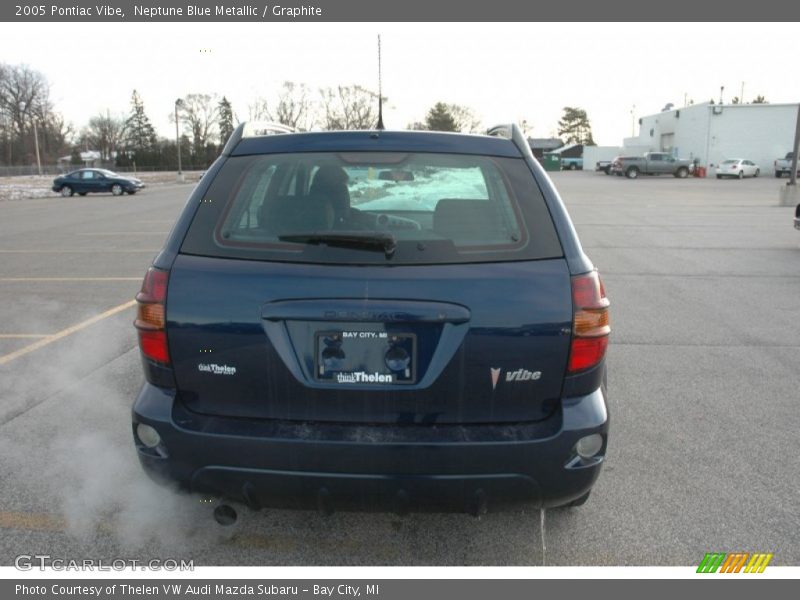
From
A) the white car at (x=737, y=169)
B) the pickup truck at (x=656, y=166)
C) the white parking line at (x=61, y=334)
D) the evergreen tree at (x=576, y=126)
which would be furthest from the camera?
the evergreen tree at (x=576, y=126)

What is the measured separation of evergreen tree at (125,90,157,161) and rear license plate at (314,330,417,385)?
108313 millimetres

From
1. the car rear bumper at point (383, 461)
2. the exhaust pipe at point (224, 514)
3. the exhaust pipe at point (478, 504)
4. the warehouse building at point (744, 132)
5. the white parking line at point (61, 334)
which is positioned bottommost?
the white parking line at point (61, 334)

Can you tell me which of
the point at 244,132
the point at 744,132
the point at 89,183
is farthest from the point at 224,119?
the point at 244,132

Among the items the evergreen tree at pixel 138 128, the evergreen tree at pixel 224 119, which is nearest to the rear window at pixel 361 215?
the evergreen tree at pixel 224 119

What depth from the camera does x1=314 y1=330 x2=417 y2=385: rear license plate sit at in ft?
7.66

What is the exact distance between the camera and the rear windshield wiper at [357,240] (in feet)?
7.89

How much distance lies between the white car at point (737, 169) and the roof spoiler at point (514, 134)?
47.9m

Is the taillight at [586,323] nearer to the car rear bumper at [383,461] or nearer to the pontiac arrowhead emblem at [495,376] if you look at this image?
the car rear bumper at [383,461]

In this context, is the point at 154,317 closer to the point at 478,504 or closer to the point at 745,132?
the point at 478,504

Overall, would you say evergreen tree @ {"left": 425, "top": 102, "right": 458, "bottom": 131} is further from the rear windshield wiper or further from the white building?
the rear windshield wiper

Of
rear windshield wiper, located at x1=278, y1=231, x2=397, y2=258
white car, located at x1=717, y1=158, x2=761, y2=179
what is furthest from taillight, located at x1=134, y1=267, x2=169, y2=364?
white car, located at x1=717, y1=158, x2=761, y2=179

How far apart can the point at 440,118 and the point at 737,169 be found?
48.6m

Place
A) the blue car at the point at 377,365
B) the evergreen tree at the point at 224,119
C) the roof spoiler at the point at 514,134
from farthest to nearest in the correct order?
the evergreen tree at the point at 224,119, the roof spoiler at the point at 514,134, the blue car at the point at 377,365

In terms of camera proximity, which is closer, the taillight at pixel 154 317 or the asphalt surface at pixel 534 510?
the taillight at pixel 154 317
